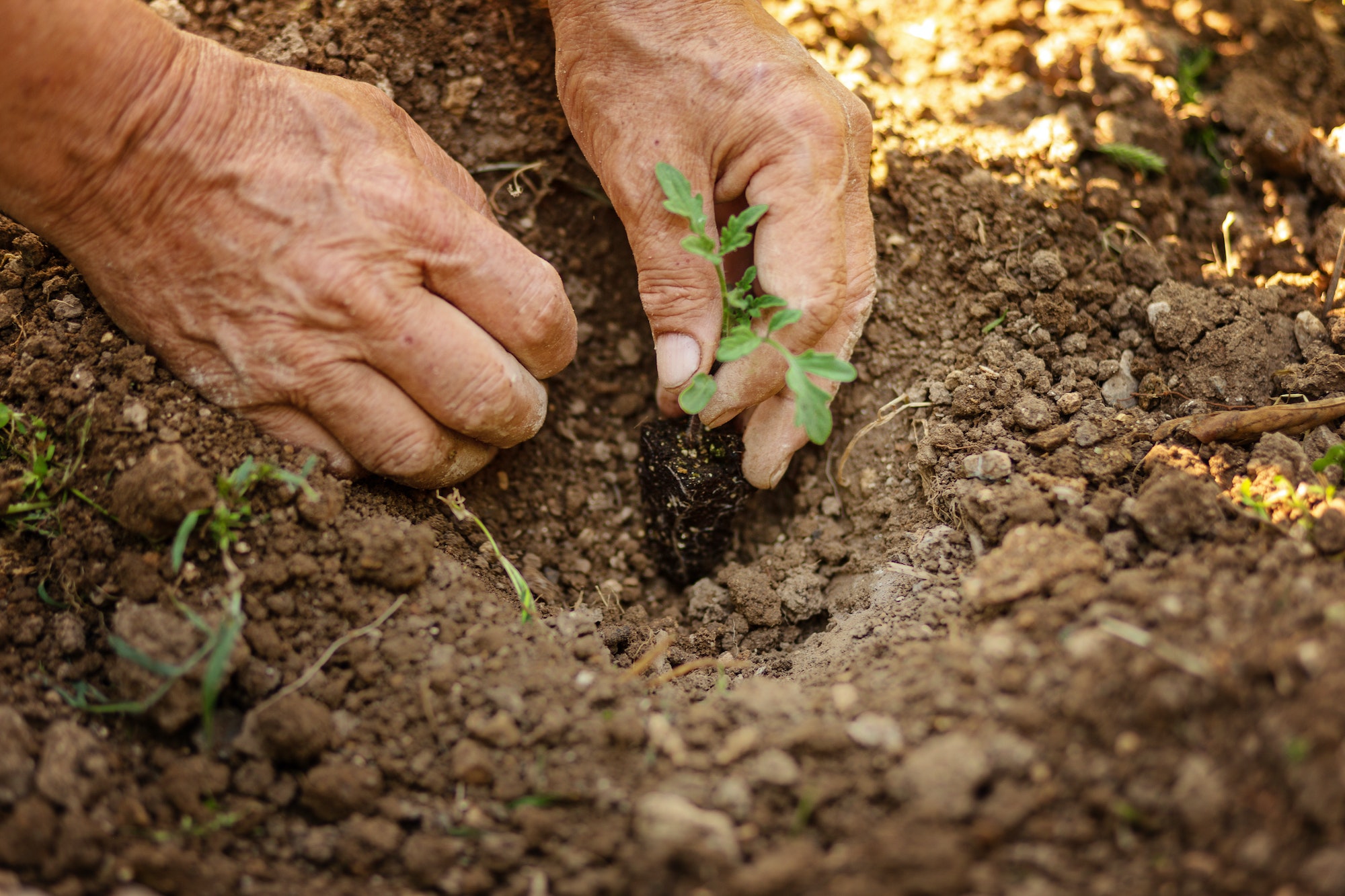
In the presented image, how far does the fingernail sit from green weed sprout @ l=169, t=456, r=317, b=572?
90cm

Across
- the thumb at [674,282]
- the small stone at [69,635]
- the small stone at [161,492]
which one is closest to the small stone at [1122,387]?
the thumb at [674,282]

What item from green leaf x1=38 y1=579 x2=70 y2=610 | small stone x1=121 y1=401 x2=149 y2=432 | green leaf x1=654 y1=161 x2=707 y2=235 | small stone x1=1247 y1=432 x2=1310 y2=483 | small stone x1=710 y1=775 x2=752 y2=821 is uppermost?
green leaf x1=654 y1=161 x2=707 y2=235

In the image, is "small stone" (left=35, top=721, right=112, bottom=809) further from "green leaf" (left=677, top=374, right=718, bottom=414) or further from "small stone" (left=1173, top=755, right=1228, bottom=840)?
"small stone" (left=1173, top=755, right=1228, bottom=840)

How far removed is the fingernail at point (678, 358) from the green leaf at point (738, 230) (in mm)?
323

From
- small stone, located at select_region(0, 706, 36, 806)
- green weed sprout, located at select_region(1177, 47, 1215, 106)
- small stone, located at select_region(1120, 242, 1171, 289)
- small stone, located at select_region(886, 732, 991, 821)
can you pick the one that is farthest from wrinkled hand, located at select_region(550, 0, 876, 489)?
small stone, located at select_region(0, 706, 36, 806)

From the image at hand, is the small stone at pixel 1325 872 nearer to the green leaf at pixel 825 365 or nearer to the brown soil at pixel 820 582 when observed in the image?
the brown soil at pixel 820 582

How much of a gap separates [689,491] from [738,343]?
1.95 feet

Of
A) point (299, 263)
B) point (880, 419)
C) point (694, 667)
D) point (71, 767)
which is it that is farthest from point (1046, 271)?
point (71, 767)

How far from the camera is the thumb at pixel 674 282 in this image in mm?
2084

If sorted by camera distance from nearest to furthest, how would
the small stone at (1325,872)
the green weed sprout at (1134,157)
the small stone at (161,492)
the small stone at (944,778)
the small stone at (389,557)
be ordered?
the small stone at (1325,872)
the small stone at (944,778)
the small stone at (161,492)
the small stone at (389,557)
the green weed sprout at (1134,157)

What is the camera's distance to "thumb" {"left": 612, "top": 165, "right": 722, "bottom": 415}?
2084 millimetres

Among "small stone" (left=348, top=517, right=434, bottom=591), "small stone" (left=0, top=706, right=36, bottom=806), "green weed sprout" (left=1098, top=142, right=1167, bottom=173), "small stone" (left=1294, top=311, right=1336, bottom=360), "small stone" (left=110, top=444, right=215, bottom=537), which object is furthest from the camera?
"green weed sprout" (left=1098, top=142, right=1167, bottom=173)

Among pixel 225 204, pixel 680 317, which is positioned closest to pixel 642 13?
pixel 680 317

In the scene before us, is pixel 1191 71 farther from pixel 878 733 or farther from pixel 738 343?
pixel 878 733
